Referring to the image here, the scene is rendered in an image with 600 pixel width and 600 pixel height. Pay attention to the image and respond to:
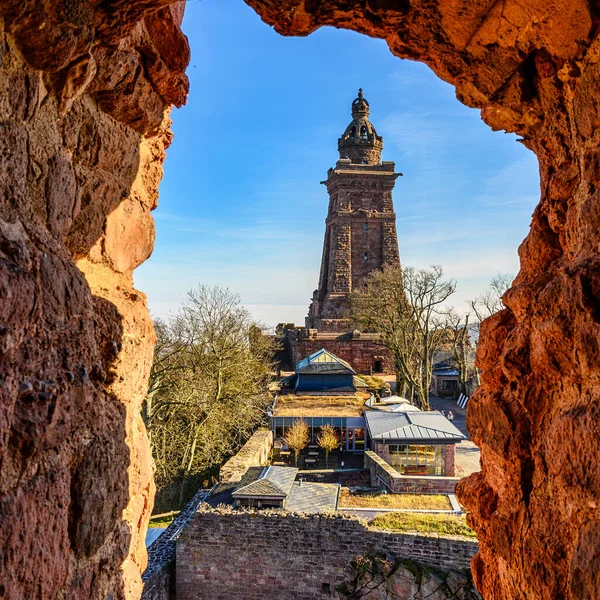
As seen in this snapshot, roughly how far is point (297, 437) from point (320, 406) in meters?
Result: 4.22

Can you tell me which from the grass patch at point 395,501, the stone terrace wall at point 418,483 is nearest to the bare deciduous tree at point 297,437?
the stone terrace wall at point 418,483

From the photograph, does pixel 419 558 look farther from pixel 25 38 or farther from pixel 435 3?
pixel 25 38

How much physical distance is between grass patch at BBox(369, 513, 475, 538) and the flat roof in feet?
28.1

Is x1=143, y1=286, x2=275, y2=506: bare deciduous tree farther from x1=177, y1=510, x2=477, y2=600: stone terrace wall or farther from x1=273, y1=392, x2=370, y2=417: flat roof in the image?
x1=177, y1=510, x2=477, y2=600: stone terrace wall

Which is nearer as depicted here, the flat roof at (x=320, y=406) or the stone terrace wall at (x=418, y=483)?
the stone terrace wall at (x=418, y=483)

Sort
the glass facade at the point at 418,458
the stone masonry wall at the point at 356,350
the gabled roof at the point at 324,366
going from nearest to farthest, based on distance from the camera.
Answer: the glass facade at the point at 418,458 < the gabled roof at the point at 324,366 < the stone masonry wall at the point at 356,350

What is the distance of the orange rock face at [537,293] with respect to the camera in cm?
203

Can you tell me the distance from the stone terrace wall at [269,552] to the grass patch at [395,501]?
1.62 metres

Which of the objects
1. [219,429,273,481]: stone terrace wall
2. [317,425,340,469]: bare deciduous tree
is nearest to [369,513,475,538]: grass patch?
[219,429,273,481]: stone terrace wall

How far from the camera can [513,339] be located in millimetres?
2625

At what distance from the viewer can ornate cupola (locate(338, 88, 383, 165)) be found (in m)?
38.8

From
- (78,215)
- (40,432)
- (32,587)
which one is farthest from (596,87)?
(32,587)

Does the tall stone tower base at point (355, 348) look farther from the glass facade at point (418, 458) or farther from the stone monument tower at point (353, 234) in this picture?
the glass facade at point (418, 458)

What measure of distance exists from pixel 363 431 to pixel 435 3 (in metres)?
18.8
